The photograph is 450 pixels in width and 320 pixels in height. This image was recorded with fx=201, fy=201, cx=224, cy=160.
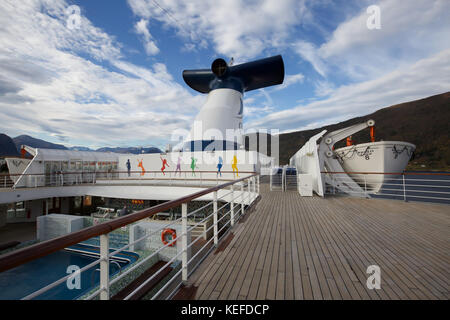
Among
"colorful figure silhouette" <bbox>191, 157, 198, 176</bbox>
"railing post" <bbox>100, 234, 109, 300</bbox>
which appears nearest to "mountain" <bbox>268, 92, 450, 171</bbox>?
"colorful figure silhouette" <bbox>191, 157, 198, 176</bbox>

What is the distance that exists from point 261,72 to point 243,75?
3.50 ft

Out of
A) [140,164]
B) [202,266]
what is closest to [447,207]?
[202,266]

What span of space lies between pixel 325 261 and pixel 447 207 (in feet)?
13.6

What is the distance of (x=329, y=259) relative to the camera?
188 centimetres

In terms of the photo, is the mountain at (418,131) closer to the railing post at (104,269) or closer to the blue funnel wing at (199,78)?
the blue funnel wing at (199,78)

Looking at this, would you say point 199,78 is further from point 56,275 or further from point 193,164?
point 56,275

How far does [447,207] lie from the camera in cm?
401

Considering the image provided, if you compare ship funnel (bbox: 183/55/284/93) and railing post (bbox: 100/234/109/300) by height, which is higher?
ship funnel (bbox: 183/55/284/93)

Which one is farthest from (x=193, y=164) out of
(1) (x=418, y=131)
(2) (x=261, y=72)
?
(1) (x=418, y=131)

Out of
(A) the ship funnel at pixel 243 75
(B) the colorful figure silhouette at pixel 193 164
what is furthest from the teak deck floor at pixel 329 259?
(A) the ship funnel at pixel 243 75

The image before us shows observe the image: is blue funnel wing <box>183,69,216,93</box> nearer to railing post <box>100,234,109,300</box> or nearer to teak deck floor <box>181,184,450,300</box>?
teak deck floor <box>181,184,450,300</box>

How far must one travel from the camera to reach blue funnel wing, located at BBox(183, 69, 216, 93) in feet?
41.6
